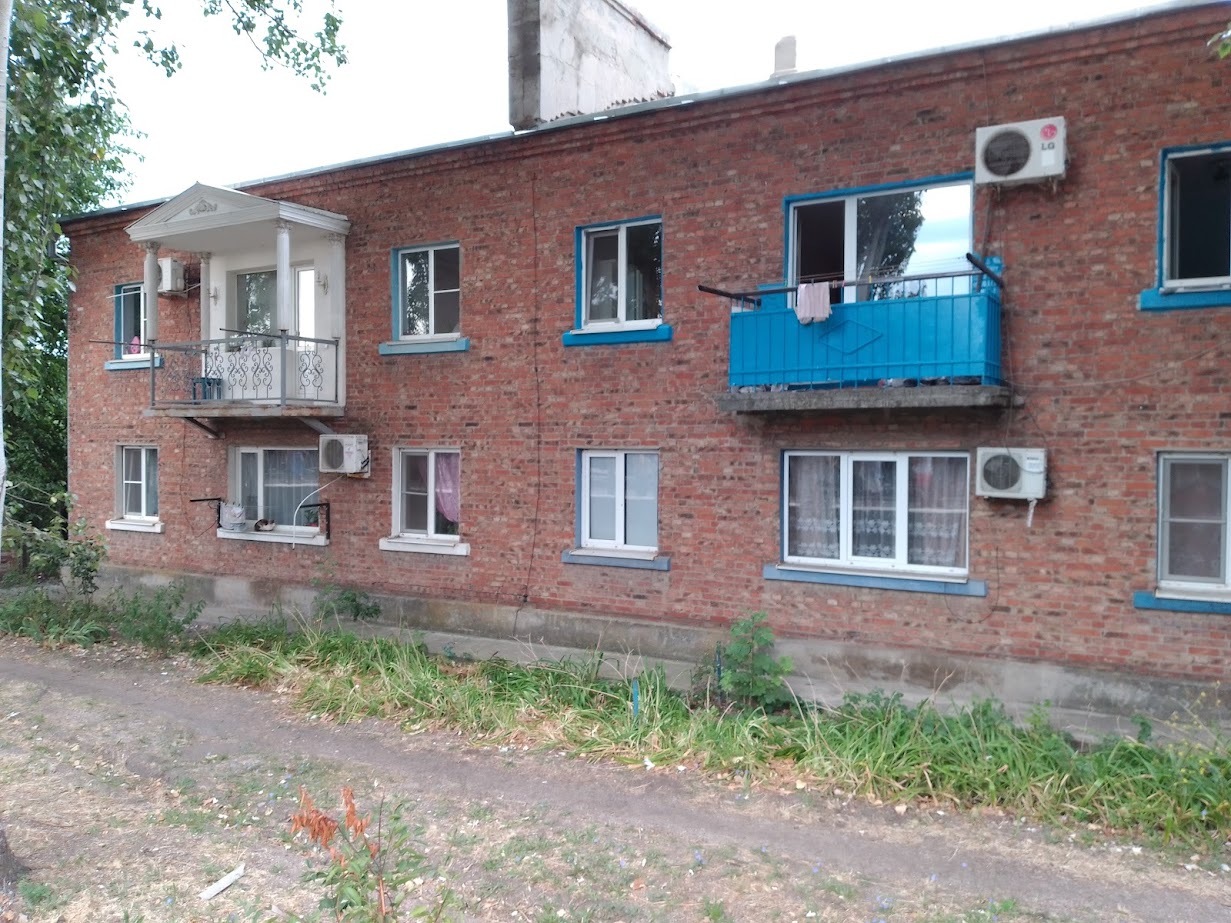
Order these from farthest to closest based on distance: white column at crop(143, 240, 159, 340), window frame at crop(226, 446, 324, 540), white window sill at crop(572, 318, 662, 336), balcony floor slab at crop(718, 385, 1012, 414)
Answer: white column at crop(143, 240, 159, 340)
window frame at crop(226, 446, 324, 540)
white window sill at crop(572, 318, 662, 336)
balcony floor slab at crop(718, 385, 1012, 414)

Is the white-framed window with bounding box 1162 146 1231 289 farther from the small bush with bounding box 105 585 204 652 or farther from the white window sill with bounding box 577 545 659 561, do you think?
the small bush with bounding box 105 585 204 652

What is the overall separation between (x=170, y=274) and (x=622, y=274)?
7730 millimetres

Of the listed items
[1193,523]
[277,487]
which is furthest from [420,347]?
[1193,523]

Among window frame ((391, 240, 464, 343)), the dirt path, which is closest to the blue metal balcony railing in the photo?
the dirt path

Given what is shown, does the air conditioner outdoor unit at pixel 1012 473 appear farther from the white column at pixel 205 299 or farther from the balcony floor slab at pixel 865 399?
the white column at pixel 205 299

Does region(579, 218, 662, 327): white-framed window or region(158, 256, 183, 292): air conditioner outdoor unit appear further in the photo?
region(158, 256, 183, 292): air conditioner outdoor unit

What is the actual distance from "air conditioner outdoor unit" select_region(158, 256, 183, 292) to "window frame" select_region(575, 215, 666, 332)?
280 inches

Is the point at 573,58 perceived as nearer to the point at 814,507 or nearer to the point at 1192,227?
the point at 814,507

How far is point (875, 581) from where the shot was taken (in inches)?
354

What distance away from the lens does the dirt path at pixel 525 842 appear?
5.38 metres

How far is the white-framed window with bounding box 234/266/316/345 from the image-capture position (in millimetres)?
13055

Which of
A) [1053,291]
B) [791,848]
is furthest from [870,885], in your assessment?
[1053,291]

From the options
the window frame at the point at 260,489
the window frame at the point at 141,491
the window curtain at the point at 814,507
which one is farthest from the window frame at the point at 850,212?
the window frame at the point at 141,491

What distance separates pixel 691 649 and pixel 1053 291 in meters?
4.95
